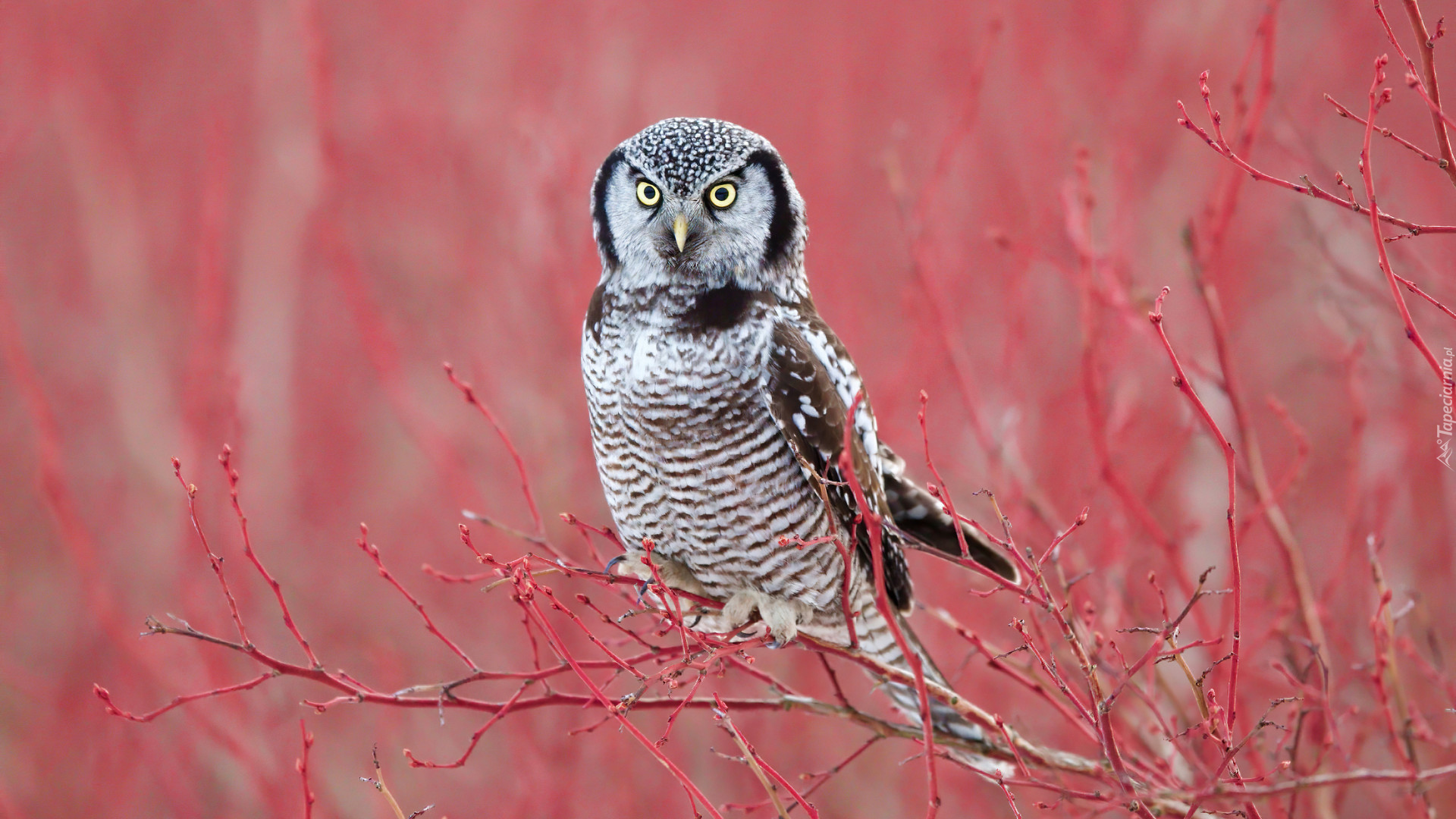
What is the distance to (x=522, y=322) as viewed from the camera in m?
7.53

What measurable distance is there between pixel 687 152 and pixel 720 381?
685mm

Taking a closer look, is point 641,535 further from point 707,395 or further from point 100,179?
point 100,179

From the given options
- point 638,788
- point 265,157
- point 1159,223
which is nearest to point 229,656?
point 638,788

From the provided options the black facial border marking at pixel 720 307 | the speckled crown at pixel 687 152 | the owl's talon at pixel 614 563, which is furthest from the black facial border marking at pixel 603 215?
the owl's talon at pixel 614 563

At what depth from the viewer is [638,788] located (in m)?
5.58

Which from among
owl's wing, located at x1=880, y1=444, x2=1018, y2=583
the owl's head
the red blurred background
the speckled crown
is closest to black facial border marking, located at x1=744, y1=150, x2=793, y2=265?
the owl's head

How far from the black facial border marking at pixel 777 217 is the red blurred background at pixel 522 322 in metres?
0.44

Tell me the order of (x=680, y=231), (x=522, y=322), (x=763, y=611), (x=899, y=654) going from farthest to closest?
1. (x=522, y=322)
2. (x=899, y=654)
3. (x=763, y=611)
4. (x=680, y=231)

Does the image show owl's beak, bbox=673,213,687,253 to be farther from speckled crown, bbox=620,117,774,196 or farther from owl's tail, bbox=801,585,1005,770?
owl's tail, bbox=801,585,1005,770

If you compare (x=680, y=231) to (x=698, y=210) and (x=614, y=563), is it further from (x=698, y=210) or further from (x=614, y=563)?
(x=614, y=563)

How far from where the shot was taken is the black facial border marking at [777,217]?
10.6 ft

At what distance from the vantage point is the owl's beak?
296 centimetres

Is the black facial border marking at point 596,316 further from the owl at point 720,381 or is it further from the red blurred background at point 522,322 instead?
the red blurred background at point 522,322

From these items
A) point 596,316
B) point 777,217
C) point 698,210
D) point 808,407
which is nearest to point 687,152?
point 698,210
